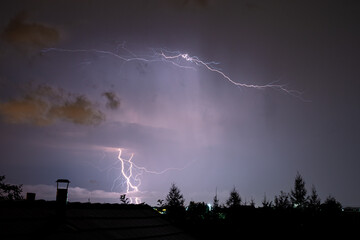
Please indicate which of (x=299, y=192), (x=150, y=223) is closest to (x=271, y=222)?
(x=150, y=223)

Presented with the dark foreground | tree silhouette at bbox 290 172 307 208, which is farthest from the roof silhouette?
tree silhouette at bbox 290 172 307 208

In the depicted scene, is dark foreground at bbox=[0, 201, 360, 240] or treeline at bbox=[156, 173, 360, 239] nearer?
dark foreground at bbox=[0, 201, 360, 240]

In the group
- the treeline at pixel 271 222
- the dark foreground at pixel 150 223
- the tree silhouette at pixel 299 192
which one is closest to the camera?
the dark foreground at pixel 150 223

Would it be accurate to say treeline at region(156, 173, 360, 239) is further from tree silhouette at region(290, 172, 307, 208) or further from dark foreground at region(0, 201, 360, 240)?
tree silhouette at region(290, 172, 307, 208)

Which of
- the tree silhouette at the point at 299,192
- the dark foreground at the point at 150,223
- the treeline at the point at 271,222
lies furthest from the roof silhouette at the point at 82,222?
the tree silhouette at the point at 299,192

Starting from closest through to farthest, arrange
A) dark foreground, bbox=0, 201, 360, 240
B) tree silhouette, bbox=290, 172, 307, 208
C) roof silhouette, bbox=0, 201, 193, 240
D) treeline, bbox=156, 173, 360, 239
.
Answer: roof silhouette, bbox=0, 201, 193, 240 < dark foreground, bbox=0, 201, 360, 240 < treeline, bbox=156, 173, 360, 239 < tree silhouette, bbox=290, 172, 307, 208

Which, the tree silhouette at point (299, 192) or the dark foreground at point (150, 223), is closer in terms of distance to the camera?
the dark foreground at point (150, 223)

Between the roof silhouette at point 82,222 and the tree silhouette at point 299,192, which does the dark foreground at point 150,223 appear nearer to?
the roof silhouette at point 82,222

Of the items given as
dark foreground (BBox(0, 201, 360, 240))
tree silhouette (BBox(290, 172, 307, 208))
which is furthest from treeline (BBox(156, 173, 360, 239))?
tree silhouette (BBox(290, 172, 307, 208))

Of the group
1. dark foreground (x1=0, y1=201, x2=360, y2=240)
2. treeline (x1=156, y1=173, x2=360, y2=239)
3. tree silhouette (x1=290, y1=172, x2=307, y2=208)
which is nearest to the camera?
dark foreground (x1=0, y1=201, x2=360, y2=240)

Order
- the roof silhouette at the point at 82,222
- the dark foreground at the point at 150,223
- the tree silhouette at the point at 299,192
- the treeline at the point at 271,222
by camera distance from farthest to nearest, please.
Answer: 1. the tree silhouette at the point at 299,192
2. the treeline at the point at 271,222
3. the dark foreground at the point at 150,223
4. the roof silhouette at the point at 82,222

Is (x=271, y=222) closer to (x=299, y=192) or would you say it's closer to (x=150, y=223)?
(x=150, y=223)

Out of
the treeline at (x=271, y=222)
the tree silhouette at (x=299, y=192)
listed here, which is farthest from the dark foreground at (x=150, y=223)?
the tree silhouette at (x=299, y=192)

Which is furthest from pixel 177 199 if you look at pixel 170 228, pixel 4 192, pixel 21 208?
pixel 21 208
